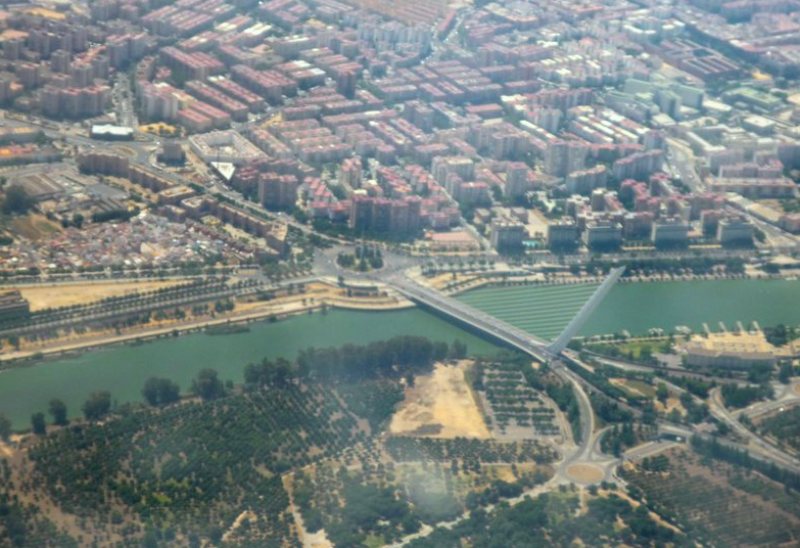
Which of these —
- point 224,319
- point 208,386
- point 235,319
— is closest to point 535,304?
point 235,319

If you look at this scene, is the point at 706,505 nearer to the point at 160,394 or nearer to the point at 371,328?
the point at 371,328

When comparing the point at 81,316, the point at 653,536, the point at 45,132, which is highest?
the point at 45,132

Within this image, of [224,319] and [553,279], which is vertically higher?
[553,279]

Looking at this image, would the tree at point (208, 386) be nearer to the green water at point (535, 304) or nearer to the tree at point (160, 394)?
the tree at point (160, 394)

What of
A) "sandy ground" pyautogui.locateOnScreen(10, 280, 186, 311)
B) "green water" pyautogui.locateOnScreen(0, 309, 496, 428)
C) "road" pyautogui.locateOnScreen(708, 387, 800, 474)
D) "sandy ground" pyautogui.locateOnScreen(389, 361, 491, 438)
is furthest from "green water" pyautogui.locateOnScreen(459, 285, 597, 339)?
"sandy ground" pyautogui.locateOnScreen(10, 280, 186, 311)

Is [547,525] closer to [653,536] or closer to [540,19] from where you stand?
[653,536]

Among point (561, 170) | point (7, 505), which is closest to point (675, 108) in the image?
point (561, 170)
